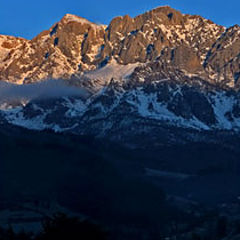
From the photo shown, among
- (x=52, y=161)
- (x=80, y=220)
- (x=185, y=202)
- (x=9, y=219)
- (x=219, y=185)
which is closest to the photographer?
(x=80, y=220)

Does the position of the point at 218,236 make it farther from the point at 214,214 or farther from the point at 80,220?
the point at 80,220

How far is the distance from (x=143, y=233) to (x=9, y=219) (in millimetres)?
7172

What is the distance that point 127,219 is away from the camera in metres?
47.2

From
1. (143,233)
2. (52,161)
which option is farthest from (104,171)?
(143,233)

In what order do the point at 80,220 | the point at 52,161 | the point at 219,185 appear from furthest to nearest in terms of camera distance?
the point at 219,185 < the point at 52,161 < the point at 80,220

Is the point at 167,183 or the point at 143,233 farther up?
the point at 167,183

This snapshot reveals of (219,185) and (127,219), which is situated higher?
(219,185)

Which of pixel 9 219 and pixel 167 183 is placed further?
pixel 167 183

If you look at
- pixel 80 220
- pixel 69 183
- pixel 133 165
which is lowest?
pixel 80 220

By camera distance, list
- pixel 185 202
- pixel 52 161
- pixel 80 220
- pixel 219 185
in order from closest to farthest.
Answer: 1. pixel 80 220
2. pixel 52 161
3. pixel 185 202
4. pixel 219 185

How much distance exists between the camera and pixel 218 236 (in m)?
53.6

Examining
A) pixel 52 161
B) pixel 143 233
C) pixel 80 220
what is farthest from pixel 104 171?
pixel 80 220

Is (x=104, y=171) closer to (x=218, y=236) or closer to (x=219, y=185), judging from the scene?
(x=218, y=236)

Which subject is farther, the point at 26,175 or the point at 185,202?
the point at 185,202
